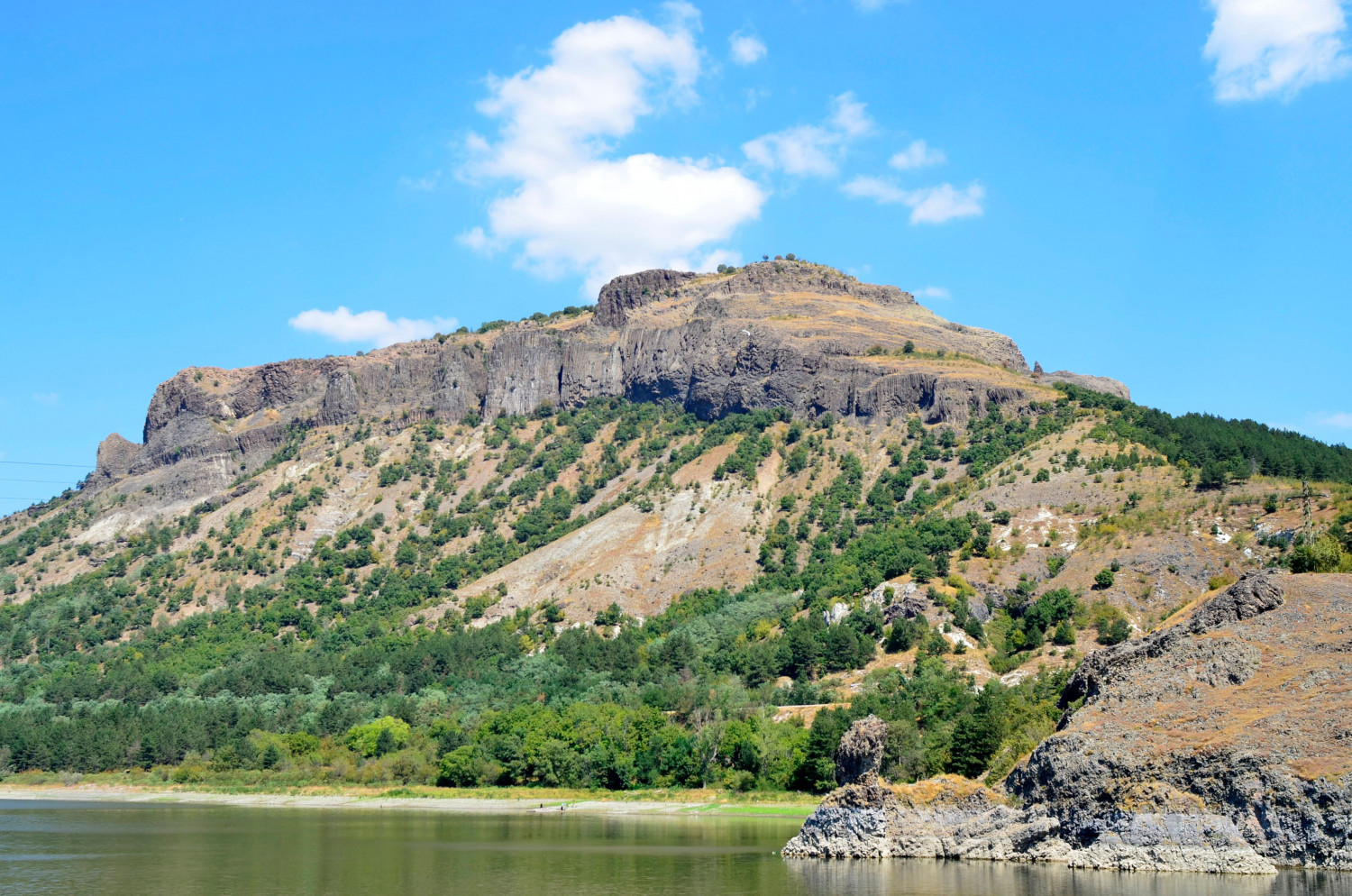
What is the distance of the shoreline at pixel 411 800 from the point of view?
87.9 metres

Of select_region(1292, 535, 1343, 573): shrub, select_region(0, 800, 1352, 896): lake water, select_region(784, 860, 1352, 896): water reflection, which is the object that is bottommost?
select_region(0, 800, 1352, 896): lake water

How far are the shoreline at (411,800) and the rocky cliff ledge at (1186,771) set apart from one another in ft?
96.4

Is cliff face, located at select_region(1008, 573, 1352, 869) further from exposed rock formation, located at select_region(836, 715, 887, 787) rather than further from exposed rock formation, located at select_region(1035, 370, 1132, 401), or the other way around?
exposed rock formation, located at select_region(1035, 370, 1132, 401)

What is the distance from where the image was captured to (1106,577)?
108 metres

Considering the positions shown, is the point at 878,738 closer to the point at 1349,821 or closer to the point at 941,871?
the point at 941,871

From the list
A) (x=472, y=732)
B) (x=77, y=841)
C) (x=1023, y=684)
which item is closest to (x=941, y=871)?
(x=1023, y=684)

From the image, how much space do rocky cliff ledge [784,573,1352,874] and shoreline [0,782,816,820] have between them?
29378 mm

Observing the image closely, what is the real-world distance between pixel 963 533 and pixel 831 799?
73042mm

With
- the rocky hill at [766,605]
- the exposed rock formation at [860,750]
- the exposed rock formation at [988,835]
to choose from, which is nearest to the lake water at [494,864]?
the exposed rock formation at [988,835]

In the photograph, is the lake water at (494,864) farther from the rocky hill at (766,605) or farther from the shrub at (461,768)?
the shrub at (461,768)

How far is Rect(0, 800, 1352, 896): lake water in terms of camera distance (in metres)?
46.2

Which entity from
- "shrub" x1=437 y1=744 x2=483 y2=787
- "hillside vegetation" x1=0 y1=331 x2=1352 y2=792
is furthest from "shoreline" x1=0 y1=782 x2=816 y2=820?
"hillside vegetation" x1=0 y1=331 x2=1352 y2=792

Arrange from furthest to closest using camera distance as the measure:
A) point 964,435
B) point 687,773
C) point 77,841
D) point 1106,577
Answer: point 964,435, point 1106,577, point 687,773, point 77,841

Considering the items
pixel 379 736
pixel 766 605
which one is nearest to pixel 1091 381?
pixel 766 605
